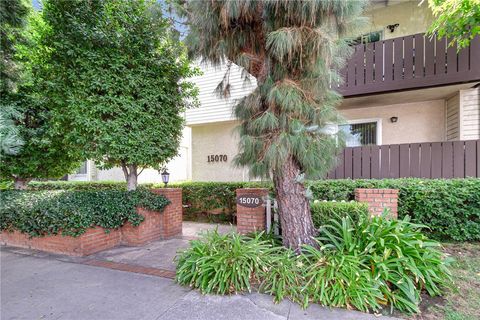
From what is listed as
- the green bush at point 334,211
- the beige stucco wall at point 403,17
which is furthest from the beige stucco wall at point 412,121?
the green bush at point 334,211

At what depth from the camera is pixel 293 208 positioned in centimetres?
389

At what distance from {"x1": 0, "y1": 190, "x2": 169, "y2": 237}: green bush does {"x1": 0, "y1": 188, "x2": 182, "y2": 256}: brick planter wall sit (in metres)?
0.17

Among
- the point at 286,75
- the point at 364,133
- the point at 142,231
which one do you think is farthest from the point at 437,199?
the point at 142,231

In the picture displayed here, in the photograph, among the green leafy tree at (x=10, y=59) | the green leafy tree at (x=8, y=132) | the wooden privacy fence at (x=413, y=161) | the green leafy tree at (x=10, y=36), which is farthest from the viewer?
the wooden privacy fence at (x=413, y=161)

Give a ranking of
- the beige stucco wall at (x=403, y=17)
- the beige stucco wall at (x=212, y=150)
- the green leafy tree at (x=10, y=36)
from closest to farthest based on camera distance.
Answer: the green leafy tree at (x=10, y=36) → the beige stucco wall at (x=403, y=17) → the beige stucco wall at (x=212, y=150)

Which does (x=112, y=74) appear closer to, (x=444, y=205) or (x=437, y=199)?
(x=437, y=199)

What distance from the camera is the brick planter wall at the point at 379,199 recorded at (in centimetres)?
485

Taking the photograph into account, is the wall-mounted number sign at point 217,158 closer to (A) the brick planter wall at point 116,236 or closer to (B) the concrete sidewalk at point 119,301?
(A) the brick planter wall at point 116,236

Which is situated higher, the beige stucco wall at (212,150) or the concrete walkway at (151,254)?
the beige stucco wall at (212,150)

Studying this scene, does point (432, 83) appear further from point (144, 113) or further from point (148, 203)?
point (148, 203)

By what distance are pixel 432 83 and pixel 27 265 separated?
985 cm

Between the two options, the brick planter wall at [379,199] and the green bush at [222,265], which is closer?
the green bush at [222,265]

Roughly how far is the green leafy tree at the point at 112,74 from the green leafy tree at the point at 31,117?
61 centimetres

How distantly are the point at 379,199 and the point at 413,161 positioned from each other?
233cm
